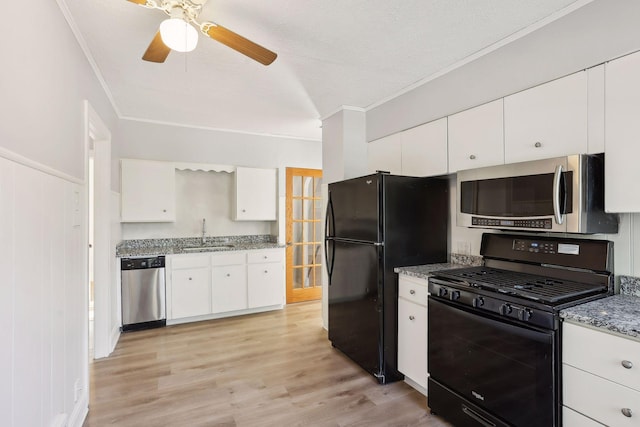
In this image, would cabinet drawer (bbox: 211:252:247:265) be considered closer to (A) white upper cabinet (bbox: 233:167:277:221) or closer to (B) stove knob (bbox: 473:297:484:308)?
(A) white upper cabinet (bbox: 233:167:277:221)

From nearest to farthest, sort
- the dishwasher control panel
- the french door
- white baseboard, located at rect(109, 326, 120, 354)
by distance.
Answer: white baseboard, located at rect(109, 326, 120, 354)
the dishwasher control panel
the french door

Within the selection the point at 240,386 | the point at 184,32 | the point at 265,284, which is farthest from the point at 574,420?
the point at 265,284

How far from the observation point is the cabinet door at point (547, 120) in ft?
5.69

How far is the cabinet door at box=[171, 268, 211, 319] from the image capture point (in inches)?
148

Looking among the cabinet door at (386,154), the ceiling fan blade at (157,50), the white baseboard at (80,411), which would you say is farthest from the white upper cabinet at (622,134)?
the white baseboard at (80,411)

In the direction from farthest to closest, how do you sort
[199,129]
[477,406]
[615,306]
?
[199,129], [477,406], [615,306]

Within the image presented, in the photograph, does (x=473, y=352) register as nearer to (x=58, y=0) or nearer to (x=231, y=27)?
(x=231, y=27)

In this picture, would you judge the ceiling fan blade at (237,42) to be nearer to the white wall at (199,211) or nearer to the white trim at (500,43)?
the white trim at (500,43)

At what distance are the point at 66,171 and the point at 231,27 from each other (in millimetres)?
1265

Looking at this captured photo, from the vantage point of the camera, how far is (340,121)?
3.43 metres

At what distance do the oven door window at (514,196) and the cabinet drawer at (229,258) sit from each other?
8.93ft

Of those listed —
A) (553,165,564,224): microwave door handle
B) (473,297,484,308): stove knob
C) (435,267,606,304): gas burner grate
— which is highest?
(553,165,564,224): microwave door handle

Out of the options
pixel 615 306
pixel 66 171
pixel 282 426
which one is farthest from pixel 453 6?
pixel 282 426

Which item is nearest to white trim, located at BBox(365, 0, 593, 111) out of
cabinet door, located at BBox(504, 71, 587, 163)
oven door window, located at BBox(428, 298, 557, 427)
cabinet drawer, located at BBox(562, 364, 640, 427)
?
cabinet door, located at BBox(504, 71, 587, 163)
